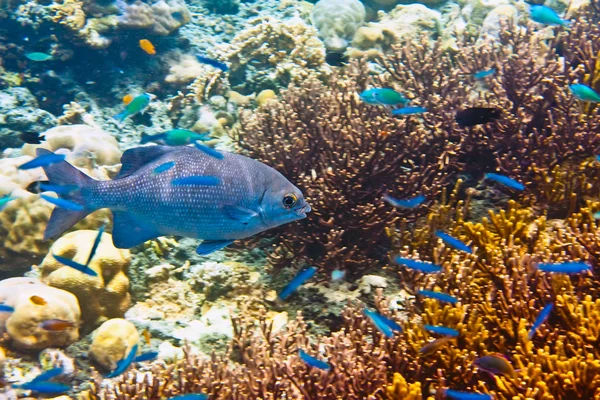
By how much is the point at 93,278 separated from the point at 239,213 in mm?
2475

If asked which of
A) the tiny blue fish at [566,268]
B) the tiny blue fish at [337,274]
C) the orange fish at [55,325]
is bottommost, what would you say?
the orange fish at [55,325]

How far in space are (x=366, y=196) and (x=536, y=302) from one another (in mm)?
1942

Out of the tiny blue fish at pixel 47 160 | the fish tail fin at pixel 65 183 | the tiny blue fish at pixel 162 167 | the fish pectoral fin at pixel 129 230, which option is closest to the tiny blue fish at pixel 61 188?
the fish tail fin at pixel 65 183

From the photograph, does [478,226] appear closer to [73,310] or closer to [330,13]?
[73,310]

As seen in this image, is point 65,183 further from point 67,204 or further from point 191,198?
point 191,198

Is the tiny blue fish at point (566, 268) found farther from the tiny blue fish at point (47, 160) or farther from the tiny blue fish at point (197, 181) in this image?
the tiny blue fish at point (47, 160)

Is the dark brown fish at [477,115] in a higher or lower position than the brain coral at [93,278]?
higher

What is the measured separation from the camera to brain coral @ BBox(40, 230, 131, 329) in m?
4.50

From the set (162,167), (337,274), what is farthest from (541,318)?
(162,167)

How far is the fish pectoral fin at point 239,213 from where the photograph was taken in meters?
2.98

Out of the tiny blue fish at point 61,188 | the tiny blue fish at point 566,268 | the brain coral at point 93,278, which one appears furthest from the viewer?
the brain coral at point 93,278

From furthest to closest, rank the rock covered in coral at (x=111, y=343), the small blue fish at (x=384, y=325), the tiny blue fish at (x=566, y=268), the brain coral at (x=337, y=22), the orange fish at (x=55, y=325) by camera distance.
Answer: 1. the brain coral at (x=337, y=22)
2. the rock covered in coral at (x=111, y=343)
3. the orange fish at (x=55, y=325)
4. the small blue fish at (x=384, y=325)
5. the tiny blue fish at (x=566, y=268)

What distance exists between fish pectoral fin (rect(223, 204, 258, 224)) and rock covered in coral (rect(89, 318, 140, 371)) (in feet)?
6.98

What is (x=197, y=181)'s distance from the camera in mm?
3074
